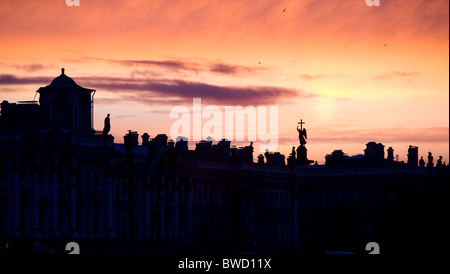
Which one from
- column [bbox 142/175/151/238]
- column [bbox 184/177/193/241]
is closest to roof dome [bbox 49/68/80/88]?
column [bbox 142/175/151/238]

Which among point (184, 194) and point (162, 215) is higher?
point (184, 194)

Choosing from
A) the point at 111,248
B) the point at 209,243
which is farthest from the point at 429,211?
the point at 111,248

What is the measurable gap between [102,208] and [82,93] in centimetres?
Result: 1136

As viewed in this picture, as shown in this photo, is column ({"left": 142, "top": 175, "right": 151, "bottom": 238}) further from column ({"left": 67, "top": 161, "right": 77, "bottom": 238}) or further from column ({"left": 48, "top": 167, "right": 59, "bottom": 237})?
column ({"left": 48, "top": 167, "right": 59, "bottom": 237})

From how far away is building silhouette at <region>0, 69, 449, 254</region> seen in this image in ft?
430

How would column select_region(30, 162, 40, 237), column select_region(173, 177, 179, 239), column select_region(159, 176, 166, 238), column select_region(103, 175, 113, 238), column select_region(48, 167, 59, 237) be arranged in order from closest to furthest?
column select_region(30, 162, 40, 237)
column select_region(48, 167, 59, 237)
column select_region(103, 175, 113, 238)
column select_region(159, 176, 166, 238)
column select_region(173, 177, 179, 239)

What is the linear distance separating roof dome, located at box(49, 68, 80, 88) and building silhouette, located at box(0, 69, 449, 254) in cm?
17

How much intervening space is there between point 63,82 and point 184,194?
20.2m

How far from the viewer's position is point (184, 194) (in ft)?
518

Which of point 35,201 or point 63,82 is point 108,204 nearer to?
point 35,201

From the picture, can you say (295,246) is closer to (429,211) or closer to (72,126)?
(429,211)

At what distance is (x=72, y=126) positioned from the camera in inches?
5507

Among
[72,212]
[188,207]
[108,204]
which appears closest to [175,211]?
[188,207]
